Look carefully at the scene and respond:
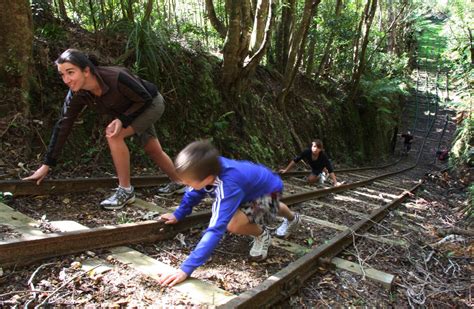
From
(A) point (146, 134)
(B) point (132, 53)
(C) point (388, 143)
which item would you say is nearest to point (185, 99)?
(B) point (132, 53)

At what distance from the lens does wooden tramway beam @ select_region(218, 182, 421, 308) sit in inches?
94.7

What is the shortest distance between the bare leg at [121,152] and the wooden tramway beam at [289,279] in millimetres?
1870

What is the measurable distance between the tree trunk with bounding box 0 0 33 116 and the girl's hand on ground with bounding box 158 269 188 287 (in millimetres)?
3314

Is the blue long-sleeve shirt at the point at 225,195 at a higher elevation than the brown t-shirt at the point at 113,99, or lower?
lower

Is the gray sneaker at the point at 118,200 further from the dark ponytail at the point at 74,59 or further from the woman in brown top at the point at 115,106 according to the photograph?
the dark ponytail at the point at 74,59

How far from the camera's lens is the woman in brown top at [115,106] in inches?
136

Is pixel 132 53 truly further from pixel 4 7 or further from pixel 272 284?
pixel 272 284

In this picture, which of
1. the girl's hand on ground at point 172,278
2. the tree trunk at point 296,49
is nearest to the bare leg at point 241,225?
the girl's hand on ground at point 172,278

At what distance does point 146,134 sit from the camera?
4.13 metres

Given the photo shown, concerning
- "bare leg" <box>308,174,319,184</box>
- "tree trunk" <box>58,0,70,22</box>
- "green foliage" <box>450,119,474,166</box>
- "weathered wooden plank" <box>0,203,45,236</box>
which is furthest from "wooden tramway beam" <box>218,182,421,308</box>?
"green foliage" <box>450,119,474,166</box>

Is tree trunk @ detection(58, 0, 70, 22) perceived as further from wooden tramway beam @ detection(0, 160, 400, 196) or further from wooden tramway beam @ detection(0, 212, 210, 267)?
wooden tramway beam @ detection(0, 212, 210, 267)

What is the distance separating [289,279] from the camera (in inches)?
116

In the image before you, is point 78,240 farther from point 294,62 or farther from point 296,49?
point 294,62

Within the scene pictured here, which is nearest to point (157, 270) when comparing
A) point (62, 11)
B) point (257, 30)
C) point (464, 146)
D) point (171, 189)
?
point (171, 189)
